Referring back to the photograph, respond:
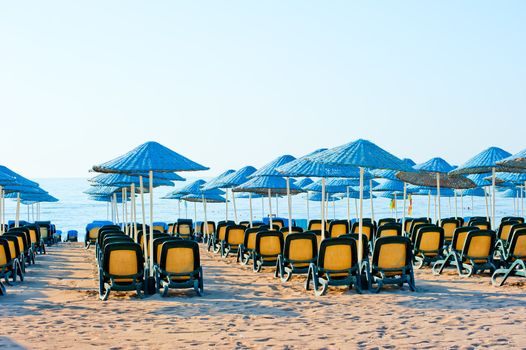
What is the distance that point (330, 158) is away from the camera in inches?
399

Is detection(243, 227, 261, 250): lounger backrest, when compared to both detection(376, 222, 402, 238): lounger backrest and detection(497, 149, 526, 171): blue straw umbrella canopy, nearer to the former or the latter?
detection(376, 222, 402, 238): lounger backrest

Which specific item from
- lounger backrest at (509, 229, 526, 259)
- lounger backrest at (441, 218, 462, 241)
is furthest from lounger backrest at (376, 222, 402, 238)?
lounger backrest at (509, 229, 526, 259)

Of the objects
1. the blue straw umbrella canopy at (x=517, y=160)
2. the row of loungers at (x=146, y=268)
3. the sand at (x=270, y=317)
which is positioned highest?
the blue straw umbrella canopy at (x=517, y=160)

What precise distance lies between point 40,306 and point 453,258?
6481 millimetres

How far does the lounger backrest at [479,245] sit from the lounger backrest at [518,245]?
45 cm

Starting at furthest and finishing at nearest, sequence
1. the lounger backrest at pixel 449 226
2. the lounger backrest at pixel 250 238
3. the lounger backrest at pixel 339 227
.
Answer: the lounger backrest at pixel 339 227 → the lounger backrest at pixel 449 226 → the lounger backrest at pixel 250 238

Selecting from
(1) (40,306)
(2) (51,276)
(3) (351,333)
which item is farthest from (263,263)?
(3) (351,333)

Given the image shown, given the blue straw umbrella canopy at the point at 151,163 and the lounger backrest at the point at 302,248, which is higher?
the blue straw umbrella canopy at the point at 151,163

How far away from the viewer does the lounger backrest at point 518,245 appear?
33.3 feet

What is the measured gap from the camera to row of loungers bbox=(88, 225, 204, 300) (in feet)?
29.9

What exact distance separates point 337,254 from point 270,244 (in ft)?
9.07

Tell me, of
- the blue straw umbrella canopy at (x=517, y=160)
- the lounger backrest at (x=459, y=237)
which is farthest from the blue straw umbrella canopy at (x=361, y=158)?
the blue straw umbrella canopy at (x=517, y=160)

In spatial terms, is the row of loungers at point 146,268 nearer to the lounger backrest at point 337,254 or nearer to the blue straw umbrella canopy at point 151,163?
the blue straw umbrella canopy at point 151,163

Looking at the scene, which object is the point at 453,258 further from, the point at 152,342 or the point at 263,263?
the point at 152,342
